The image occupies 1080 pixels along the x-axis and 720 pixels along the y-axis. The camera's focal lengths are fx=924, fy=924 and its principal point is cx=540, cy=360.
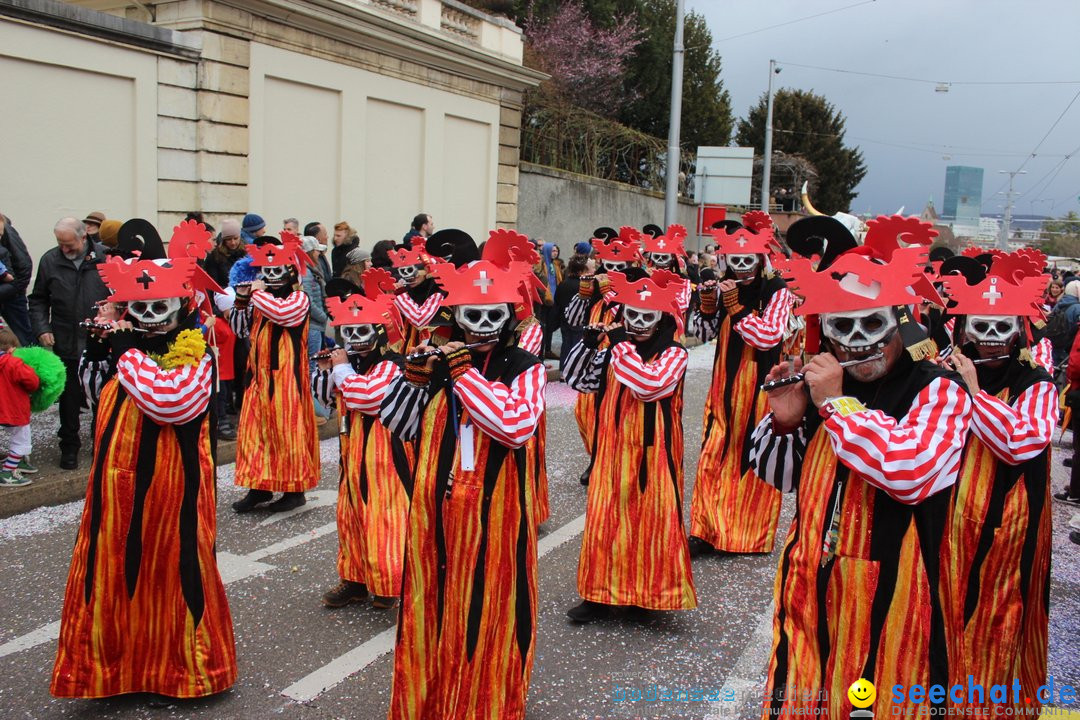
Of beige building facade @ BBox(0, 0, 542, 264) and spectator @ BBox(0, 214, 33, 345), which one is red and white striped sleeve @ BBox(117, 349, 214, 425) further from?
beige building facade @ BBox(0, 0, 542, 264)

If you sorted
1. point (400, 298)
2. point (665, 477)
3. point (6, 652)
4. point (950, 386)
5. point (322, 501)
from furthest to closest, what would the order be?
point (322, 501), point (400, 298), point (665, 477), point (6, 652), point (950, 386)

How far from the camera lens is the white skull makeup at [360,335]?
5461mm

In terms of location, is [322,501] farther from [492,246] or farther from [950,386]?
[950,386]

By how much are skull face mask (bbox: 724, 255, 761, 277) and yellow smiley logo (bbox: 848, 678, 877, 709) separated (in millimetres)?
4091

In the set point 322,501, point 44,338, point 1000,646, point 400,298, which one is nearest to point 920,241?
point 1000,646

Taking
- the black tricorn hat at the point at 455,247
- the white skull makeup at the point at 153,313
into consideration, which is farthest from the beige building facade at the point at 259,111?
the black tricorn hat at the point at 455,247

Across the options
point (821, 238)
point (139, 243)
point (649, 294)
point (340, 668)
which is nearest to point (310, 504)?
point (340, 668)

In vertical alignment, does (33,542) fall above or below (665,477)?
below

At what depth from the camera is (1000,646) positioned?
12.2ft

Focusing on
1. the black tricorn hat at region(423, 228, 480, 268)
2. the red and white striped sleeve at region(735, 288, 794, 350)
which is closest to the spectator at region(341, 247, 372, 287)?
the black tricorn hat at region(423, 228, 480, 268)

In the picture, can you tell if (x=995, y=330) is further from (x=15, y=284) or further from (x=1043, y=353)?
(x=15, y=284)

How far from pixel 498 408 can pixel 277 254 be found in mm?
4032

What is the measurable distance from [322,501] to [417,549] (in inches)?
157

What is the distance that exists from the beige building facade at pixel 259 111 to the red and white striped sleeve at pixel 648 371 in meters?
7.99
